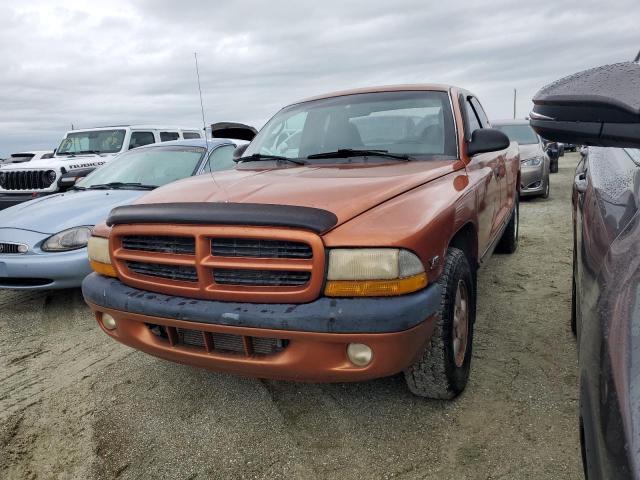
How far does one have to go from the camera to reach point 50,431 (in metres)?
2.43

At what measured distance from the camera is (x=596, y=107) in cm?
110

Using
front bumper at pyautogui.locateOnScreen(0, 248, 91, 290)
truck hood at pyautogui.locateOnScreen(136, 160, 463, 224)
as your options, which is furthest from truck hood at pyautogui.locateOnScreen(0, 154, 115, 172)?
truck hood at pyautogui.locateOnScreen(136, 160, 463, 224)

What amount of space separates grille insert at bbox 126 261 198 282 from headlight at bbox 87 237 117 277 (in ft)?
0.47

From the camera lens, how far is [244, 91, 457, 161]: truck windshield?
3.07 m

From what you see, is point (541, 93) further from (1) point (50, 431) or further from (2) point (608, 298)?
(1) point (50, 431)

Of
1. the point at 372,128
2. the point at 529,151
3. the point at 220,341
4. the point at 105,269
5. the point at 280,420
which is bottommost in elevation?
the point at 280,420

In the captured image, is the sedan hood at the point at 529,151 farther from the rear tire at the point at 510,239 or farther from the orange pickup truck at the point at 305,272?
the orange pickup truck at the point at 305,272

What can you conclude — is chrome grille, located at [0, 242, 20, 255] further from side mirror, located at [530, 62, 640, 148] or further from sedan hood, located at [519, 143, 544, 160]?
sedan hood, located at [519, 143, 544, 160]

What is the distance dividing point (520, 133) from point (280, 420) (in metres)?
9.09

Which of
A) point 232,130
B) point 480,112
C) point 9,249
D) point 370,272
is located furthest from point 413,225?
point 232,130

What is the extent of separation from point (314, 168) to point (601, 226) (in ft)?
5.33

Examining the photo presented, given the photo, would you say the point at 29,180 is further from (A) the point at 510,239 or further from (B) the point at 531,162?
(B) the point at 531,162

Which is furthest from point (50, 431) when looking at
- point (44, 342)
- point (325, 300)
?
point (325, 300)

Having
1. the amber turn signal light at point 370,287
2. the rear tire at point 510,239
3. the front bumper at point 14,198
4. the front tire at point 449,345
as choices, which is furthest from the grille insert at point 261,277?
the front bumper at point 14,198
